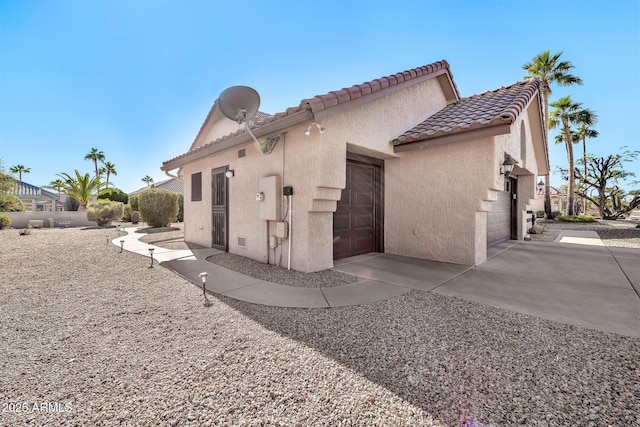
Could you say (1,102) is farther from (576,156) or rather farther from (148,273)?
(576,156)

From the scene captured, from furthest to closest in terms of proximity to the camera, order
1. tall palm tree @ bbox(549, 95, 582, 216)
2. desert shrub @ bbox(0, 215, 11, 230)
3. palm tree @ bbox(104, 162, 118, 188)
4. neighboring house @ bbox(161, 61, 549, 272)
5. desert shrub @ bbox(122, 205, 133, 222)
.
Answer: palm tree @ bbox(104, 162, 118, 188)
tall palm tree @ bbox(549, 95, 582, 216)
desert shrub @ bbox(122, 205, 133, 222)
desert shrub @ bbox(0, 215, 11, 230)
neighboring house @ bbox(161, 61, 549, 272)

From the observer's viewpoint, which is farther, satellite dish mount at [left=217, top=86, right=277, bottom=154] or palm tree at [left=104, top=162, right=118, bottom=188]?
palm tree at [left=104, top=162, right=118, bottom=188]

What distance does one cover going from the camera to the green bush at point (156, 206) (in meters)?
14.5

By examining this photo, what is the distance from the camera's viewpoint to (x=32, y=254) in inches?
281

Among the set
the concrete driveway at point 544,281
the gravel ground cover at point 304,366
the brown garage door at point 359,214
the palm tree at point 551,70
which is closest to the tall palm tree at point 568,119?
the palm tree at point 551,70

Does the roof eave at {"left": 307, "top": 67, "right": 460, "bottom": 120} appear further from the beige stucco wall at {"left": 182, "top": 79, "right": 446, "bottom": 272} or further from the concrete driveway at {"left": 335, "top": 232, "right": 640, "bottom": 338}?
the concrete driveway at {"left": 335, "top": 232, "right": 640, "bottom": 338}

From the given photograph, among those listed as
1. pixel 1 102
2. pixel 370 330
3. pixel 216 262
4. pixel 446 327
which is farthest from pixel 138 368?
pixel 1 102

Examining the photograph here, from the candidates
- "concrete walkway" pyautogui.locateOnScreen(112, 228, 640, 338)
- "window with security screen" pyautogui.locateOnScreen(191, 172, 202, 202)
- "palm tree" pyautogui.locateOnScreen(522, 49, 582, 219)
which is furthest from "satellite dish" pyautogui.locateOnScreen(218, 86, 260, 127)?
"palm tree" pyautogui.locateOnScreen(522, 49, 582, 219)

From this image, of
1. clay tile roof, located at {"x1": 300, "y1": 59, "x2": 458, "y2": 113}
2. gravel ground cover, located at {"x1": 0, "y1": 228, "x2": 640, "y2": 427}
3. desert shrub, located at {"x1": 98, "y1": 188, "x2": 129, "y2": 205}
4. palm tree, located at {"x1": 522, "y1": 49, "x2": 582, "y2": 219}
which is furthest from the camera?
desert shrub, located at {"x1": 98, "y1": 188, "x2": 129, "y2": 205}

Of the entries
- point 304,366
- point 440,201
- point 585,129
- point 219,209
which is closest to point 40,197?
point 219,209

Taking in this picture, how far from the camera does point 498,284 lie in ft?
15.4

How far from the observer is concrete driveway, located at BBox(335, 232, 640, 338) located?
3.42m

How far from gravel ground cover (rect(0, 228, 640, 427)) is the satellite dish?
159 inches

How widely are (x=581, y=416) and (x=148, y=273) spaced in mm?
6726
